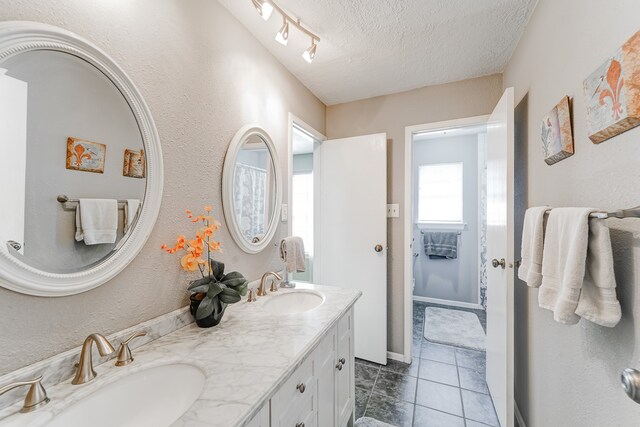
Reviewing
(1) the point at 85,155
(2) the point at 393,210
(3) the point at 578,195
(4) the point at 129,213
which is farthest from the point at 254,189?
(3) the point at 578,195

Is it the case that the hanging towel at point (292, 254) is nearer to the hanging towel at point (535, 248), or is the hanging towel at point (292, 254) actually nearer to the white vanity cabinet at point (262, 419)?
the white vanity cabinet at point (262, 419)

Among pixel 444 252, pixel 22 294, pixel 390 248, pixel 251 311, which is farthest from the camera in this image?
pixel 444 252

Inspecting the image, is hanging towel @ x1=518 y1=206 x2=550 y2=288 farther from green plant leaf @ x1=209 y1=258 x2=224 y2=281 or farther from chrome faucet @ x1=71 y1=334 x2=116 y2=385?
chrome faucet @ x1=71 y1=334 x2=116 y2=385

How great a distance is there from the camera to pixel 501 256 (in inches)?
60.9

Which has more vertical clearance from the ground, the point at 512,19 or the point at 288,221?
the point at 512,19

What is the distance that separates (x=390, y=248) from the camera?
7.45 feet

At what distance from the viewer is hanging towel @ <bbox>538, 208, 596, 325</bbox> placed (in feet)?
2.33

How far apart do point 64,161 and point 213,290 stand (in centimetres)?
62

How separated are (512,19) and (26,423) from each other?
2.46m

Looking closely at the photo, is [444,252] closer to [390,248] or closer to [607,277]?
[390,248]

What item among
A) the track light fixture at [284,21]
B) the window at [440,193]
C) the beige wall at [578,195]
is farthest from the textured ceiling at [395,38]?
the window at [440,193]

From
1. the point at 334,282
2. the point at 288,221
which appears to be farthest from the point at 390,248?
the point at 288,221

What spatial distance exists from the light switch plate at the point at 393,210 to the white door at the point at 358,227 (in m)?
0.09

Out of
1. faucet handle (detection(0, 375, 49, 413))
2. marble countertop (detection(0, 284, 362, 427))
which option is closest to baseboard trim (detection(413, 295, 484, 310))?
marble countertop (detection(0, 284, 362, 427))
